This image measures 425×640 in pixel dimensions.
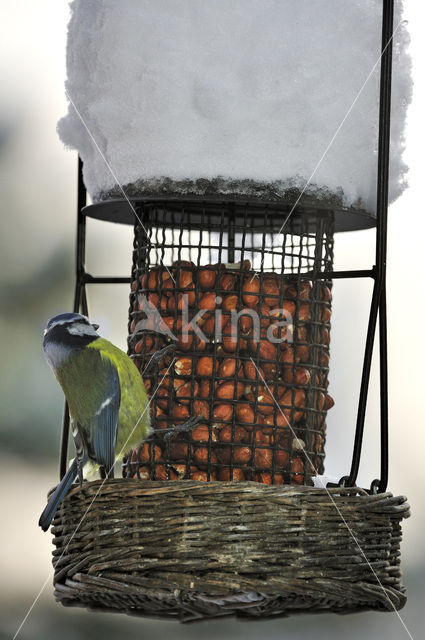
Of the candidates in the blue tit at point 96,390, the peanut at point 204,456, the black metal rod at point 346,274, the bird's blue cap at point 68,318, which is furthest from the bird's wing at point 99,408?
the black metal rod at point 346,274

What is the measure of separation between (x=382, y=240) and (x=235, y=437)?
0.62 m

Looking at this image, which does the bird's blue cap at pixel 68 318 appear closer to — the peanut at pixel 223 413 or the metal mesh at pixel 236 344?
the metal mesh at pixel 236 344

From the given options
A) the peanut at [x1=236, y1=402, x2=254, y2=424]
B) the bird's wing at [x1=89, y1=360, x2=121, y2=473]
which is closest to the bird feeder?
the peanut at [x1=236, y1=402, x2=254, y2=424]

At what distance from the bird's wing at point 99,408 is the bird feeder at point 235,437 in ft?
0.39

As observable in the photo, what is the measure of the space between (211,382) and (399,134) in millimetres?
787

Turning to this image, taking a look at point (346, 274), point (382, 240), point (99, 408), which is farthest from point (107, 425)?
point (382, 240)

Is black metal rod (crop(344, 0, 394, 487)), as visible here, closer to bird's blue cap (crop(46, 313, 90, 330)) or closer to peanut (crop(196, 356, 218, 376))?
peanut (crop(196, 356, 218, 376))

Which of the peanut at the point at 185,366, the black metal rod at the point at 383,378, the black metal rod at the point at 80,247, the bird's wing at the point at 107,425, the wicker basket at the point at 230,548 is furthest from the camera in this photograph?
the black metal rod at the point at 80,247

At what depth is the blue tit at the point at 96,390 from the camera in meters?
3.05

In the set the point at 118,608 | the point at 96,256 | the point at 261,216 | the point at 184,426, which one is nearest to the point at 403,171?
the point at 261,216

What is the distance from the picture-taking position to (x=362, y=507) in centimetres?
283

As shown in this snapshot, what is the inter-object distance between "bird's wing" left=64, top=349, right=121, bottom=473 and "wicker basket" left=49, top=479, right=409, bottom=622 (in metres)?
0.20

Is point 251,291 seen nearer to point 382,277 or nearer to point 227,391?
point 227,391

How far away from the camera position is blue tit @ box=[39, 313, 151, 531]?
3.05 meters
